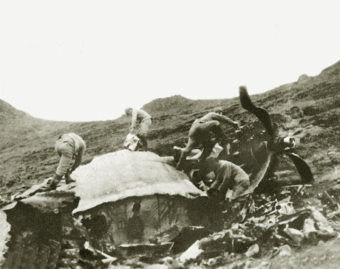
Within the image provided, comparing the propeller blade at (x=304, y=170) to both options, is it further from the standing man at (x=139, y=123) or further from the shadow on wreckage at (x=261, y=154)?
the standing man at (x=139, y=123)

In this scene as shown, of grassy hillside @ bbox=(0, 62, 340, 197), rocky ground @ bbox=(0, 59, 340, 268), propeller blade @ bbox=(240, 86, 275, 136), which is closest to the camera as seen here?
rocky ground @ bbox=(0, 59, 340, 268)

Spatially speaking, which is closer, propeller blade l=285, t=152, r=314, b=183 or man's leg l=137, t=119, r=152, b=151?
propeller blade l=285, t=152, r=314, b=183

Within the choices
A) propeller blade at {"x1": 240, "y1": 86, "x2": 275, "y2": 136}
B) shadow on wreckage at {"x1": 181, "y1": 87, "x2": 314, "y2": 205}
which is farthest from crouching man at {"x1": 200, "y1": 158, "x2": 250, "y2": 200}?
propeller blade at {"x1": 240, "y1": 86, "x2": 275, "y2": 136}

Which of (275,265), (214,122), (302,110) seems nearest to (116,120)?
(302,110)

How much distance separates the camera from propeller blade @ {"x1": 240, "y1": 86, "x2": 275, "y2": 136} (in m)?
9.43

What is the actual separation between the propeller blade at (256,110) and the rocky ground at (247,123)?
1189mm

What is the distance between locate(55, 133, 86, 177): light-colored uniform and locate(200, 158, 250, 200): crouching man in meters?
2.45

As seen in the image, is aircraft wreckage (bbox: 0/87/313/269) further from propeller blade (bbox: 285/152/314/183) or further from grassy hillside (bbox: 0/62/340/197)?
grassy hillside (bbox: 0/62/340/197)

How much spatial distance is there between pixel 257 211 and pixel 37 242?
12.8 feet

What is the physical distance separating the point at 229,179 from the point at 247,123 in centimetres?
308

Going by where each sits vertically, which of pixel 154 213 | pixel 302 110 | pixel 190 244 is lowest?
pixel 190 244

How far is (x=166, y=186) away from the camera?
9.23 m

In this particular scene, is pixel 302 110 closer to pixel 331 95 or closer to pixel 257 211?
pixel 331 95

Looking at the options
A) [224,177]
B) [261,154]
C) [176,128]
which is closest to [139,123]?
[224,177]
